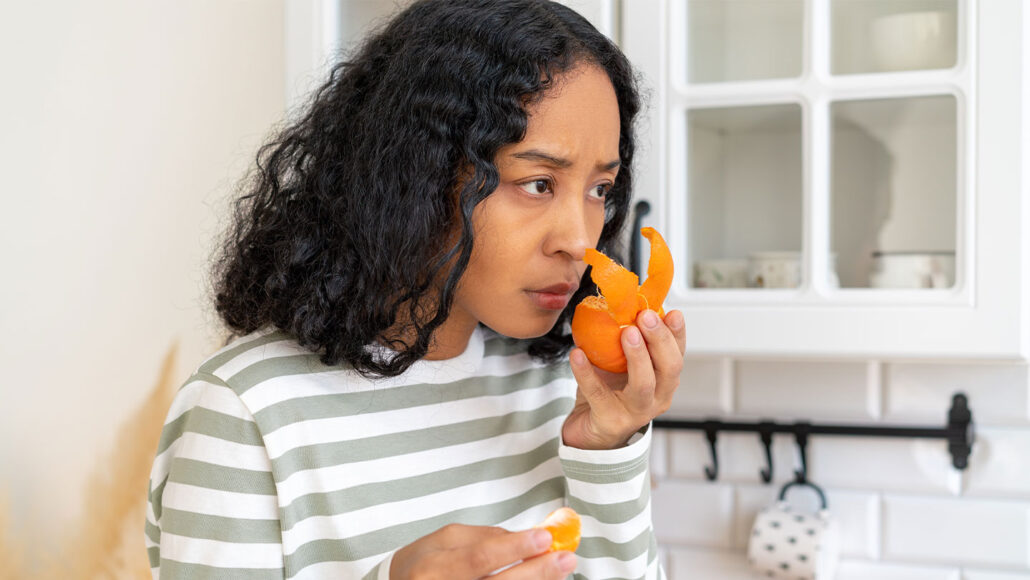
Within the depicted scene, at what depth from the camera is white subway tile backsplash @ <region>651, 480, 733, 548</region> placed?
4.46 feet

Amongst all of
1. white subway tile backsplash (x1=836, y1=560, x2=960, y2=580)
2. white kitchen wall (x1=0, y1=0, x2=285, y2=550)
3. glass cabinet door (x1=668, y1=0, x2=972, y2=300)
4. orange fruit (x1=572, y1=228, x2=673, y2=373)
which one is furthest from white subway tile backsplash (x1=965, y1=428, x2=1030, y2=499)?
white kitchen wall (x1=0, y1=0, x2=285, y2=550)

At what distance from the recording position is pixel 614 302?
70cm

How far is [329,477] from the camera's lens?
751 mm

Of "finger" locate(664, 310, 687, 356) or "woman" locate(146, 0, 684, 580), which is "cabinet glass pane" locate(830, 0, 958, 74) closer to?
"woman" locate(146, 0, 684, 580)

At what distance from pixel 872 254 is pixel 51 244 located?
92 cm

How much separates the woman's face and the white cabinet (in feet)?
1.12

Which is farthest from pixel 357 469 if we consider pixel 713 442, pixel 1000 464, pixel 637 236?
pixel 1000 464

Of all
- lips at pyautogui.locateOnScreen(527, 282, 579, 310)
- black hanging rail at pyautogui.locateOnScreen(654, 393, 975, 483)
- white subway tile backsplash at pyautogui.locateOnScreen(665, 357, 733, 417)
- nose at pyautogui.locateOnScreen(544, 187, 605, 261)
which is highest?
nose at pyautogui.locateOnScreen(544, 187, 605, 261)

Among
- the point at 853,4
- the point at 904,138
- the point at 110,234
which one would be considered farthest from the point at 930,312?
the point at 110,234

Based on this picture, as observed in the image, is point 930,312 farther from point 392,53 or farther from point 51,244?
point 51,244

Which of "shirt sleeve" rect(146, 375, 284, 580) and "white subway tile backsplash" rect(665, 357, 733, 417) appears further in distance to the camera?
"white subway tile backsplash" rect(665, 357, 733, 417)

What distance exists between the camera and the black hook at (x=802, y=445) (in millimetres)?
1285

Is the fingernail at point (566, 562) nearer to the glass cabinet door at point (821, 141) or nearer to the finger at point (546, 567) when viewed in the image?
the finger at point (546, 567)

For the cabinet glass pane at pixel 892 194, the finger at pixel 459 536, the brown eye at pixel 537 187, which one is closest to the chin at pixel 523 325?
the brown eye at pixel 537 187
